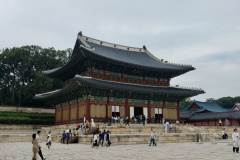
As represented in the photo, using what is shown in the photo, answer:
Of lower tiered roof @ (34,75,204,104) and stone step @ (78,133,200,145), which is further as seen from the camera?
lower tiered roof @ (34,75,204,104)

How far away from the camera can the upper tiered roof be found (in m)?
36.3

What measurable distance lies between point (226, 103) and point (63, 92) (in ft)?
372

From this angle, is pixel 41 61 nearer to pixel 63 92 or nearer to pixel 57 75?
pixel 57 75

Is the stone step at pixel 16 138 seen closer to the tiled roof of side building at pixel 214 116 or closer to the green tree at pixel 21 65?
the green tree at pixel 21 65

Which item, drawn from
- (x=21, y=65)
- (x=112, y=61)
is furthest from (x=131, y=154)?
(x=21, y=65)

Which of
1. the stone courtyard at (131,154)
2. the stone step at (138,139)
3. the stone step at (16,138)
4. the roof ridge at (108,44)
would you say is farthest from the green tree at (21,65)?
the stone courtyard at (131,154)

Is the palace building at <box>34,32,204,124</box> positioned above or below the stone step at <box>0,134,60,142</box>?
above

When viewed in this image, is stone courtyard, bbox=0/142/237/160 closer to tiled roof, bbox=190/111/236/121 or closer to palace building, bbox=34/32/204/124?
palace building, bbox=34/32/204/124

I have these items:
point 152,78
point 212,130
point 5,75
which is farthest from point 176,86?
point 5,75

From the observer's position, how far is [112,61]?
3681 cm

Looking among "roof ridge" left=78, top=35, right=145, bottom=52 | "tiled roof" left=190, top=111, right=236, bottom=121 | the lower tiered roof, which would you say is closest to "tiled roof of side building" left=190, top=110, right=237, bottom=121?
"tiled roof" left=190, top=111, right=236, bottom=121

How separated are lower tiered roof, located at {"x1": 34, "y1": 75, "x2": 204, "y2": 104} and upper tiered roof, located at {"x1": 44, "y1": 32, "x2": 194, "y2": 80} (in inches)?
102

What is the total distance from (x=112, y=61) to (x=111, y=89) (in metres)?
4.43

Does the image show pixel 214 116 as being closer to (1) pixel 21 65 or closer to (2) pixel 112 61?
(2) pixel 112 61
